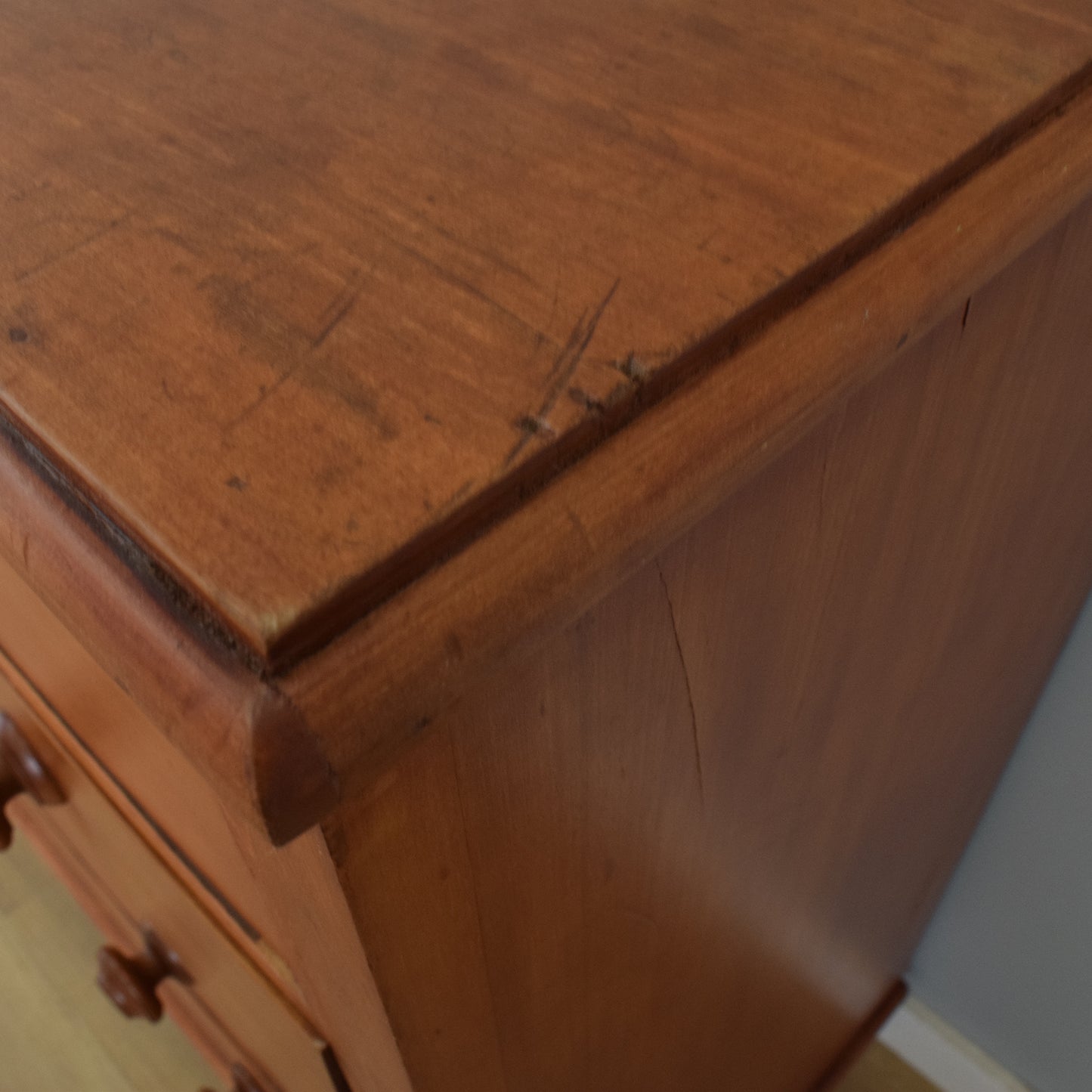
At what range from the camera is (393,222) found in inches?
10.3

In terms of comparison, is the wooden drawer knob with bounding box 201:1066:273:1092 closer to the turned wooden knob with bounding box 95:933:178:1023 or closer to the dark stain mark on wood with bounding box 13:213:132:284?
the turned wooden knob with bounding box 95:933:178:1023

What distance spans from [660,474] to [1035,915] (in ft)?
2.35

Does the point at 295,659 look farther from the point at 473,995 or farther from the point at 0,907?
the point at 0,907

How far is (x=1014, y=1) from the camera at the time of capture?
0.33 m

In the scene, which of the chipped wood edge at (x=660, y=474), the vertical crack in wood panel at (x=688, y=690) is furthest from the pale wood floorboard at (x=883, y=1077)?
the chipped wood edge at (x=660, y=474)

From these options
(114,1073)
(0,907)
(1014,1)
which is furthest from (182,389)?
(0,907)

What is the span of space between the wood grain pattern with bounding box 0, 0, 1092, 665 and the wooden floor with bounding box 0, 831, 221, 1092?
2.79 feet

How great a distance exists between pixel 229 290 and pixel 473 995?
0.21 metres

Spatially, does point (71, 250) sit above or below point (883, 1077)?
above

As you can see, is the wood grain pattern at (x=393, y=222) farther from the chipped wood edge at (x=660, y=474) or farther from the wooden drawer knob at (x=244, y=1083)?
the wooden drawer knob at (x=244, y=1083)

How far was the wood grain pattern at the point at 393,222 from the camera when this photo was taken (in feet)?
0.68

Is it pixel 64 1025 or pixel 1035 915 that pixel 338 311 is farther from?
pixel 64 1025

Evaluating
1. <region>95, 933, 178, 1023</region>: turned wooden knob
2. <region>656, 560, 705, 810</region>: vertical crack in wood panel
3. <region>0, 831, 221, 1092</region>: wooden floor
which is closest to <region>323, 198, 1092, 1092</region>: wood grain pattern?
<region>656, 560, 705, 810</region>: vertical crack in wood panel

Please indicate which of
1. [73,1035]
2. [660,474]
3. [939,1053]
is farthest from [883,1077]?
[660,474]
